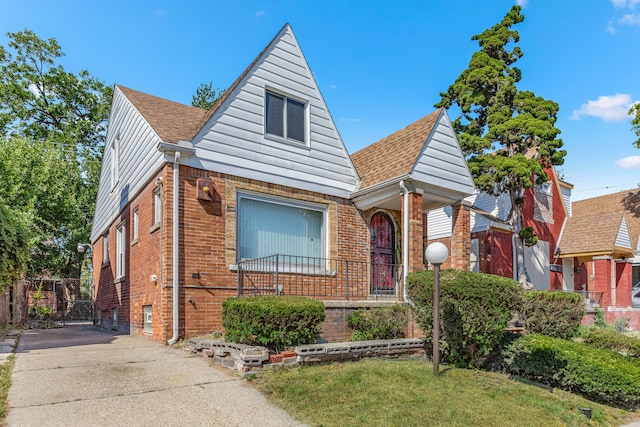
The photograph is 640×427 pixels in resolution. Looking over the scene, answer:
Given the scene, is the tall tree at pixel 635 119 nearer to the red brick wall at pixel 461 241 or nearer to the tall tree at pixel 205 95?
the red brick wall at pixel 461 241

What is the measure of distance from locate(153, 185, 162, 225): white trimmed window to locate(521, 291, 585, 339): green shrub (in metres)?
8.99

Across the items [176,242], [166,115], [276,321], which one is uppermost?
[166,115]

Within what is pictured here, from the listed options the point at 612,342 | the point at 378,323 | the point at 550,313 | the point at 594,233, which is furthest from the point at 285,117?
the point at 594,233

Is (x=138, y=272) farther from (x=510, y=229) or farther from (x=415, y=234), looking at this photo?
(x=510, y=229)

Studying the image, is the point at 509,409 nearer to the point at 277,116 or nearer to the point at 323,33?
the point at 277,116

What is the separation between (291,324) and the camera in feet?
22.1

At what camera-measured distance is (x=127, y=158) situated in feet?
40.8

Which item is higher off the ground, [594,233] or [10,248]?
[594,233]

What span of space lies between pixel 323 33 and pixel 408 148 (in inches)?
215

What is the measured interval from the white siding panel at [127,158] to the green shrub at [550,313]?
9.55 metres

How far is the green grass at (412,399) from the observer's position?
496 centimetres

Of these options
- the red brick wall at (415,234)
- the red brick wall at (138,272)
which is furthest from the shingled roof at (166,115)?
the red brick wall at (415,234)

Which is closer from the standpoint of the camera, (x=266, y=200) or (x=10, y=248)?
(x=10, y=248)

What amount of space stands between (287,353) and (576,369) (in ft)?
16.2
